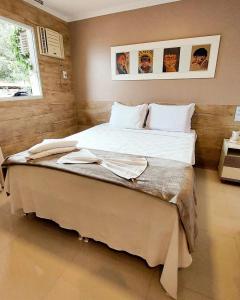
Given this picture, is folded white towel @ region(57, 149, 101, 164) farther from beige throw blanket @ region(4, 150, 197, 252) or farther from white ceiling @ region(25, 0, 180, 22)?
white ceiling @ region(25, 0, 180, 22)

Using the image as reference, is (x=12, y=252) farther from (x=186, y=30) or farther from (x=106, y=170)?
(x=186, y=30)

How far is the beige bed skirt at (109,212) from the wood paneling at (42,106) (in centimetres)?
106

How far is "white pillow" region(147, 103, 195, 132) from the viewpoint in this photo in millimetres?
2557

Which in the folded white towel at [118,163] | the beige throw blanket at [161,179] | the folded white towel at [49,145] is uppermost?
the folded white towel at [49,145]

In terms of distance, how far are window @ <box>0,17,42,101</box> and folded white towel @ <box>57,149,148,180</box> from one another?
1546 mm

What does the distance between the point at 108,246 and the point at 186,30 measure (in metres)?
2.85

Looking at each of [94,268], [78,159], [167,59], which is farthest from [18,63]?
[94,268]

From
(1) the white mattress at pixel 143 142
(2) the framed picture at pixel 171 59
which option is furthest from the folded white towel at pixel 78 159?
(2) the framed picture at pixel 171 59

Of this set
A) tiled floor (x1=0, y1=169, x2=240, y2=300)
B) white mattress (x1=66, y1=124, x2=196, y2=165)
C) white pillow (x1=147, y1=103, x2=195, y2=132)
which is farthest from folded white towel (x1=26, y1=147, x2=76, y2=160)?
white pillow (x1=147, y1=103, x2=195, y2=132)

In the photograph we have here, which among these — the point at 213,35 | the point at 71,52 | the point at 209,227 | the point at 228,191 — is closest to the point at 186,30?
the point at 213,35

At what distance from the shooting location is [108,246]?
4.78 feet

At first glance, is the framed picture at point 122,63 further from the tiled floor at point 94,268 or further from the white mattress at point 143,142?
the tiled floor at point 94,268

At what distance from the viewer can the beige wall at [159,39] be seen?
2346 millimetres

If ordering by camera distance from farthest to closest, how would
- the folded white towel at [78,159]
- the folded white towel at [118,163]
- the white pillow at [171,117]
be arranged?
the white pillow at [171,117] → the folded white towel at [78,159] → the folded white towel at [118,163]
